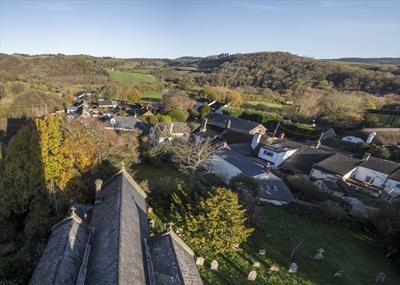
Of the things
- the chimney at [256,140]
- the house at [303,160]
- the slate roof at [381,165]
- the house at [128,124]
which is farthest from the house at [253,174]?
the house at [128,124]

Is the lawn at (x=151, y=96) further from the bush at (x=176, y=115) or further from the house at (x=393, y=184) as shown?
the house at (x=393, y=184)

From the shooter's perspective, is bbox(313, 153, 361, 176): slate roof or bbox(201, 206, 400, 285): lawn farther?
bbox(313, 153, 361, 176): slate roof

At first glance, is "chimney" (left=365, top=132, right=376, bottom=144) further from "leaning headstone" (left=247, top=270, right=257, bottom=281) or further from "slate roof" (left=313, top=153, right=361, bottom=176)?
"leaning headstone" (left=247, top=270, right=257, bottom=281)

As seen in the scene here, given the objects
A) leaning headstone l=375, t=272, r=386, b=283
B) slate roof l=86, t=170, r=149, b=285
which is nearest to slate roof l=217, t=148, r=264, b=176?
leaning headstone l=375, t=272, r=386, b=283

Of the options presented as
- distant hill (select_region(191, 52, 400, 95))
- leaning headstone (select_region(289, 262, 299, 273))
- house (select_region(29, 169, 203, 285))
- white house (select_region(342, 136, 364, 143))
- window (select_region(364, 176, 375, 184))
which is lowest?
window (select_region(364, 176, 375, 184))

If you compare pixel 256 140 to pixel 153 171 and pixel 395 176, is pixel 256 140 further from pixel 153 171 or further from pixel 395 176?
pixel 395 176

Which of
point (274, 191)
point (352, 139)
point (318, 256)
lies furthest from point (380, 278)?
point (352, 139)
